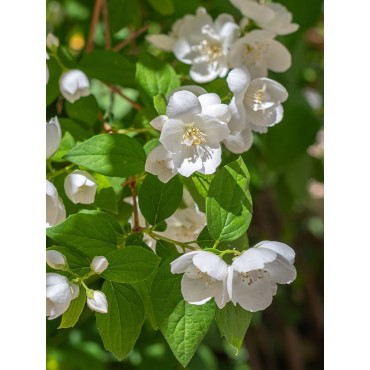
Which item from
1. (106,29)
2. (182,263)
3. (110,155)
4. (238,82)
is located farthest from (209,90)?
(106,29)

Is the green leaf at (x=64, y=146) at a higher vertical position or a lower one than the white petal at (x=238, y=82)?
lower

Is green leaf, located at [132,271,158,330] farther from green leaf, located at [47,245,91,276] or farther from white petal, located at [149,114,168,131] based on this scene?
white petal, located at [149,114,168,131]

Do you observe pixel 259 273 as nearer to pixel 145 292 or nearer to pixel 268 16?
pixel 145 292

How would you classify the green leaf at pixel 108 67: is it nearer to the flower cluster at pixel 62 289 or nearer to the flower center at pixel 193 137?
the flower center at pixel 193 137

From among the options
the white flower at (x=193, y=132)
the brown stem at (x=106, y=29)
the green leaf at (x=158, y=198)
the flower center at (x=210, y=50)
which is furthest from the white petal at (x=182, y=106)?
the brown stem at (x=106, y=29)

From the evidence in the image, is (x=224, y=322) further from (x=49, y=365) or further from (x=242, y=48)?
(x=49, y=365)

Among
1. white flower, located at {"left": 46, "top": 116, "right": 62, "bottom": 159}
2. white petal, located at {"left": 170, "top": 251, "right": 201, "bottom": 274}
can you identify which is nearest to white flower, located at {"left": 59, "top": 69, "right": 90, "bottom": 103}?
white flower, located at {"left": 46, "top": 116, "right": 62, "bottom": 159}
